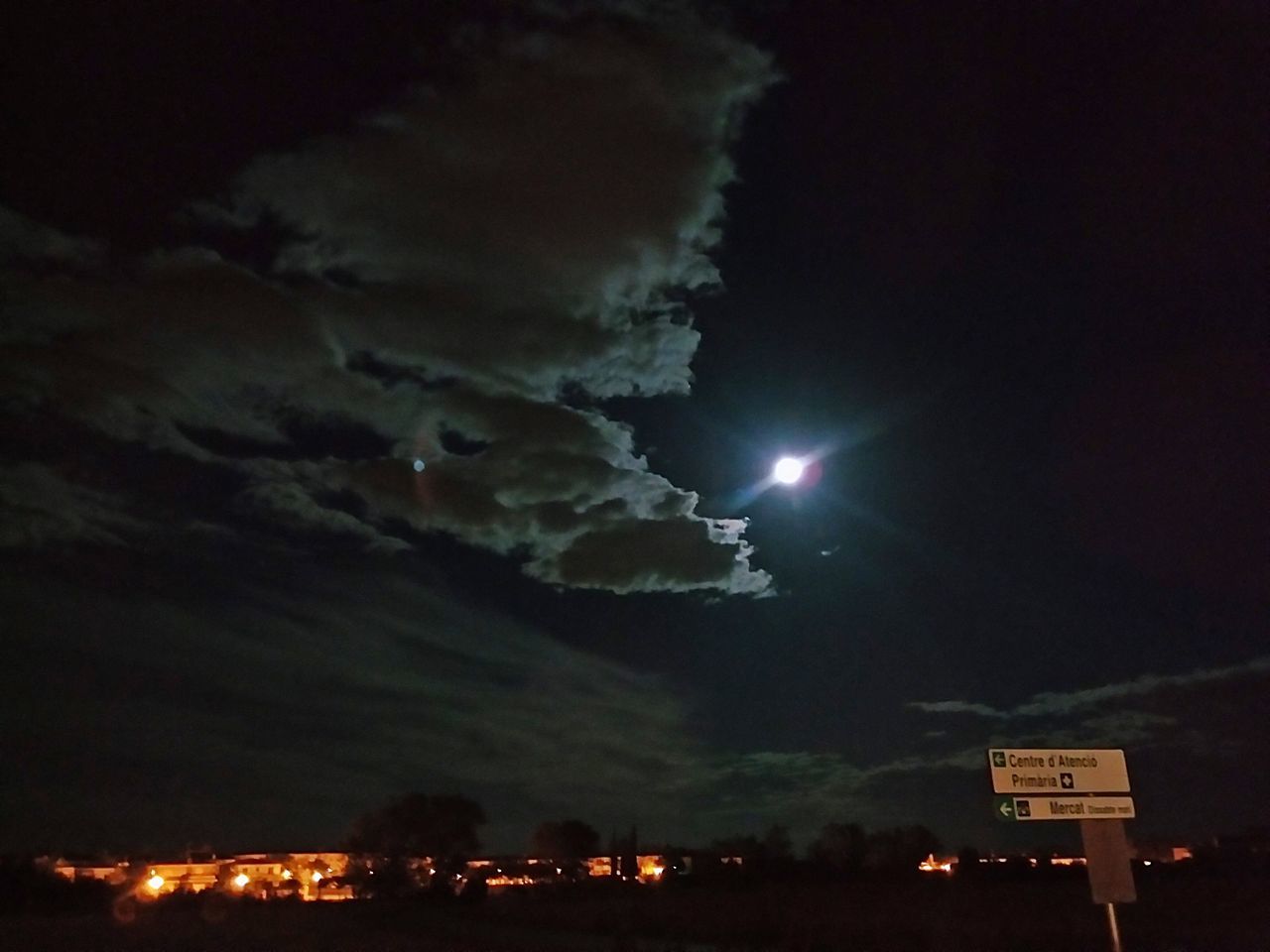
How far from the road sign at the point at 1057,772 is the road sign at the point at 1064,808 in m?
0.11

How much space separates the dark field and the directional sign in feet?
56.9

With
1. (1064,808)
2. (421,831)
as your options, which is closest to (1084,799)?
(1064,808)

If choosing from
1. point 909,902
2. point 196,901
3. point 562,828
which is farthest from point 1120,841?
point 562,828

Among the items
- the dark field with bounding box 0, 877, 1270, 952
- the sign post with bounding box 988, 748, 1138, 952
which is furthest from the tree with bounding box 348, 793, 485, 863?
the sign post with bounding box 988, 748, 1138, 952

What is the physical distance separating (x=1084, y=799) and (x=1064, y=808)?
1.41 feet

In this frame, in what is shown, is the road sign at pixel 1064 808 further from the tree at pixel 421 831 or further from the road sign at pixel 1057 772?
the tree at pixel 421 831

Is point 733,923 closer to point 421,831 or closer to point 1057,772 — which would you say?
point 1057,772

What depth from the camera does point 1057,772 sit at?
48.9 ft

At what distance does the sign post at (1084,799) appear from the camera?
14672 mm

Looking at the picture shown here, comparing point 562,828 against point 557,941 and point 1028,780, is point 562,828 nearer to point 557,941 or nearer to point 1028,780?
point 557,941

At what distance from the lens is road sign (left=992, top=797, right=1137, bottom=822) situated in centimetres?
1459

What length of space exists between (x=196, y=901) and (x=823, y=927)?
163 feet

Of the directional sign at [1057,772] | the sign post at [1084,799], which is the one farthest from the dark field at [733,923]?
the directional sign at [1057,772]

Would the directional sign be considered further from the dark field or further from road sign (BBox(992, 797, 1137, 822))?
the dark field
